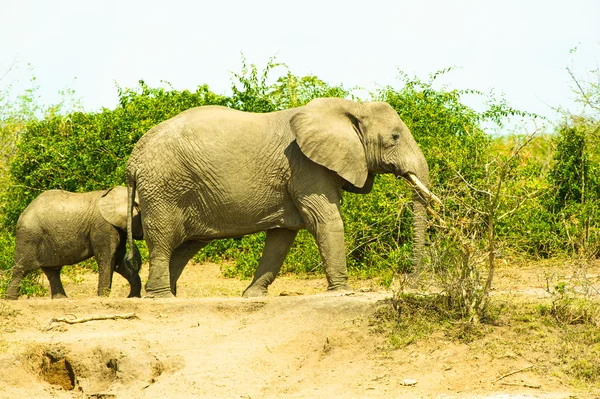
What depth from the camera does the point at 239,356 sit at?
28.2 feet

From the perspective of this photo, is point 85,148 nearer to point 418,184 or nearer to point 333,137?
point 333,137

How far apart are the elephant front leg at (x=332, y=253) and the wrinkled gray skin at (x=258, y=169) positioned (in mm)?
28

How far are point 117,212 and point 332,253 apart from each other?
Result: 10.6ft

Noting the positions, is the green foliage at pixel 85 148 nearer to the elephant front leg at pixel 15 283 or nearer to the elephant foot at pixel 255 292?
the elephant front leg at pixel 15 283

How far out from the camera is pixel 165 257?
11.2 metres

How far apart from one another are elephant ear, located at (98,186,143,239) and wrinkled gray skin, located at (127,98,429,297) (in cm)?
139

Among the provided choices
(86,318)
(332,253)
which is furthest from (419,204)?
(86,318)

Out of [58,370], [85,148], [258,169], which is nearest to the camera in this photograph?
[58,370]

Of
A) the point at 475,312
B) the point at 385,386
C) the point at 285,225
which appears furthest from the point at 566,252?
the point at 385,386

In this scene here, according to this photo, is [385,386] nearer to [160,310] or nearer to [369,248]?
[160,310]

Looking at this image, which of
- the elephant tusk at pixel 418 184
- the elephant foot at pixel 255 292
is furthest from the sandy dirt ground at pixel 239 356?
the elephant tusk at pixel 418 184

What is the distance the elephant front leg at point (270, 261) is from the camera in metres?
11.3

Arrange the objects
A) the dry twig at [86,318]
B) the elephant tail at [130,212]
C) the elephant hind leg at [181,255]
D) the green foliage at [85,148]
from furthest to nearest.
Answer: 1. the green foliage at [85,148]
2. the elephant hind leg at [181,255]
3. the elephant tail at [130,212]
4. the dry twig at [86,318]

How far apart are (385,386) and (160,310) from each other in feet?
10.5
